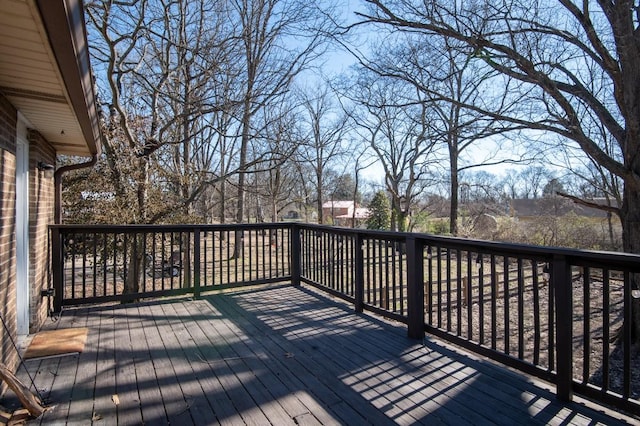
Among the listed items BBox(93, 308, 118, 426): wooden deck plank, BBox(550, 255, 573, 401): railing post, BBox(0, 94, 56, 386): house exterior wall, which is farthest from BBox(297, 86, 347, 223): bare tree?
BBox(550, 255, 573, 401): railing post

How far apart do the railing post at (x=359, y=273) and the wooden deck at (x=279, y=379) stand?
26cm

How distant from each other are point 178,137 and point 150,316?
640 cm

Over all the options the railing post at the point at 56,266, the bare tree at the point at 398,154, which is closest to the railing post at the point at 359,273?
the railing post at the point at 56,266

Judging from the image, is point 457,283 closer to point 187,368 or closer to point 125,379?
point 187,368

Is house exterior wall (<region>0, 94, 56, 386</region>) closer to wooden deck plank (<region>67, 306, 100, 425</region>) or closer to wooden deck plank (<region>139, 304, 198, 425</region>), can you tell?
wooden deck plank (<region>67, 306, 100, 425</region>)

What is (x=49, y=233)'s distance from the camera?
4.15 metres

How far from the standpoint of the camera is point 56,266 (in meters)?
4.12

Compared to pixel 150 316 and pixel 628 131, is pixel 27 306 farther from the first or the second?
pixel 628 131

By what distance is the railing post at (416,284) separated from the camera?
3.15m

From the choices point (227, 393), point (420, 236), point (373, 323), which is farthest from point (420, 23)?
point (227, 393)

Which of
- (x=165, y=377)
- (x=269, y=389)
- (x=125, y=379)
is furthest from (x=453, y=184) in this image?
(x=125, y=379)

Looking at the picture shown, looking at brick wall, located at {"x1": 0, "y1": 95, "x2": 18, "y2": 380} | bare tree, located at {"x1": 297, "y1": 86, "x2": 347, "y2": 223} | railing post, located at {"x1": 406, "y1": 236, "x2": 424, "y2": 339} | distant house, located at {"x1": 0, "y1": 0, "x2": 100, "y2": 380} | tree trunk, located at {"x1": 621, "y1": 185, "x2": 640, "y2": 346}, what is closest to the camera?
distant house, located at {"x1": 0, "y1": 0, "x2": 100, "y2": 380}

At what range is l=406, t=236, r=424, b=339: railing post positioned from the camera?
3.15m

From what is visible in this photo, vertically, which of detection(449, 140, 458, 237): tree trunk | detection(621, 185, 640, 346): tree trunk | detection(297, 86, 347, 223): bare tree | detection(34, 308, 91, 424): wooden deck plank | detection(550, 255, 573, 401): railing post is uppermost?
detection(297, 86, 347, 223): bare tree
